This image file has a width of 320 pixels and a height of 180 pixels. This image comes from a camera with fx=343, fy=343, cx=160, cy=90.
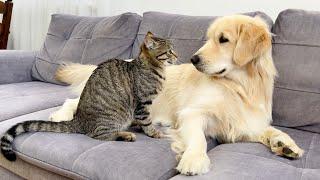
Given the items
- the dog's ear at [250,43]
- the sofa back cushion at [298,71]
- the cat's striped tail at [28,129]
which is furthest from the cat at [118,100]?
the sofa back cushion at [298,71]

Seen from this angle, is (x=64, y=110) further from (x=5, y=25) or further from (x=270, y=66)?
(x=5, y=25)

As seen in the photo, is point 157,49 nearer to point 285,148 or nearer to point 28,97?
point 285,148

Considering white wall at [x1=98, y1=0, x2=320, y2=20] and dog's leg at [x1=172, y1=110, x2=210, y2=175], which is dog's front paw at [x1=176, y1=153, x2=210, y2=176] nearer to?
dog's leg at [x1=172, y1=110, x2=210, y2=175]

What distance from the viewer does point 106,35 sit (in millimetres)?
2131

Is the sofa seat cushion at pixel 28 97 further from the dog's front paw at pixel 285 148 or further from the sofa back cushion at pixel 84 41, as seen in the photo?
the dog's front paw at pixel 285 148

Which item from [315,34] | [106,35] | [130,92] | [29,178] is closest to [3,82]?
[106,35]

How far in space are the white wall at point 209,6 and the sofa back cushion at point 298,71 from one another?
492 millimetres

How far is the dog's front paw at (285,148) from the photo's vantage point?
117 centimetres

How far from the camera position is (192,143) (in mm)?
1160

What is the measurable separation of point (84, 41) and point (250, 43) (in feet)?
4.09

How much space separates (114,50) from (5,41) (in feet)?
4.62

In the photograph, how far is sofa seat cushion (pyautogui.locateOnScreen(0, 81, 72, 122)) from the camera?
1.60 meters

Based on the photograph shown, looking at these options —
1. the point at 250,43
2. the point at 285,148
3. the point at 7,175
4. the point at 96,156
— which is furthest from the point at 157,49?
the point at 7,175

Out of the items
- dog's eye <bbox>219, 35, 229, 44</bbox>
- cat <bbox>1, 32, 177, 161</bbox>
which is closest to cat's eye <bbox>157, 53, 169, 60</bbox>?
cat <bbox>1, 32, 177, 161</bbox>
